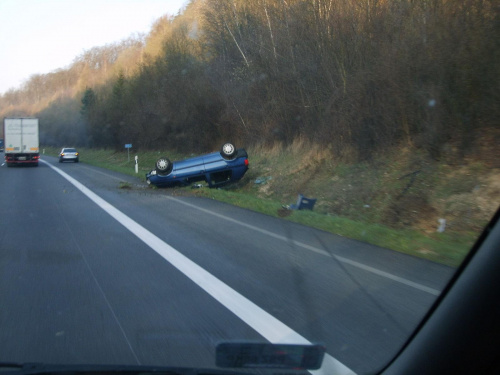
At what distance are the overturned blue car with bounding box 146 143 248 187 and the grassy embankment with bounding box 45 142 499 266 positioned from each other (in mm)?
587

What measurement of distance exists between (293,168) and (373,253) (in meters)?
14.5

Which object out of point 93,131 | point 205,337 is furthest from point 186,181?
point 93,131

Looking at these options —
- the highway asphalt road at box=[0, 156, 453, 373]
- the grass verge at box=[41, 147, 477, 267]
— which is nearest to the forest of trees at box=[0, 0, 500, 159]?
the grass verge at box=[41, 147, 477, 267]

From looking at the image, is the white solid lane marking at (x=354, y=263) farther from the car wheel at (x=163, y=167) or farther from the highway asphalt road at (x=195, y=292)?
the car wheel at (x=163, y=167)

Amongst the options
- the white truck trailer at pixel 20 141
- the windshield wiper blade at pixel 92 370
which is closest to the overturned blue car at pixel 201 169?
the windshield wiper blade at pixel 92 370

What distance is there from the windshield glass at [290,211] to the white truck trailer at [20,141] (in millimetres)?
15967

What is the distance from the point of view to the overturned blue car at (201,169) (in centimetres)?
1981

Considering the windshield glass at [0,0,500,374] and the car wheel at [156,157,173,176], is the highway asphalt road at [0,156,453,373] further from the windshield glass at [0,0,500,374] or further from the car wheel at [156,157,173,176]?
the car wheel at [156,157,173,176]

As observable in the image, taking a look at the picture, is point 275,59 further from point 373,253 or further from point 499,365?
point 499,365

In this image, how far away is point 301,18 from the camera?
76.0 feet

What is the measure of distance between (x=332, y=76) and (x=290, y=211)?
10.4 meters

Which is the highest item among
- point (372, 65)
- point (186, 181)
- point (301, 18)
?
point (301, 18)

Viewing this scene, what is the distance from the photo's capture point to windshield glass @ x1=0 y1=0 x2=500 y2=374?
5020 millimetres

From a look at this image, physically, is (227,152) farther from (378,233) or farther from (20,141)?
(20,141)
